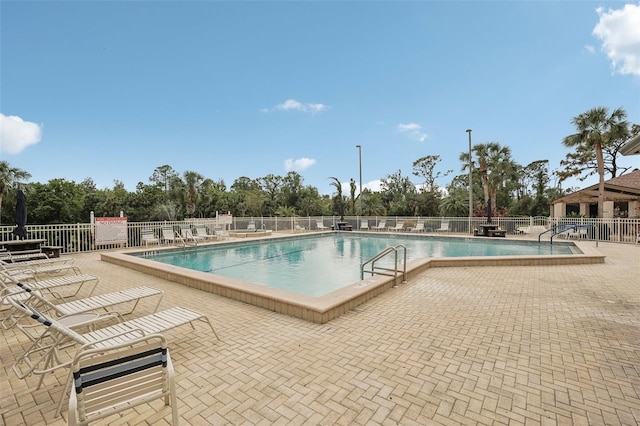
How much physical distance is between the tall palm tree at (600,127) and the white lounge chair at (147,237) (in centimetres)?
2286

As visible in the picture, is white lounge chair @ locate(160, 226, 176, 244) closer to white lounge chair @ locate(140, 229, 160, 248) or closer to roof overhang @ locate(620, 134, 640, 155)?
white lounge chair @ locate(140, 229, 160, 248)

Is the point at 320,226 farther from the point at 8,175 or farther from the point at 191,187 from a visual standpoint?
the point at 8,175

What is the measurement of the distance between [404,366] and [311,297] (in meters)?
1.97

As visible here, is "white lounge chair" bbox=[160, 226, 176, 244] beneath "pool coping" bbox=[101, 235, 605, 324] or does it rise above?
above

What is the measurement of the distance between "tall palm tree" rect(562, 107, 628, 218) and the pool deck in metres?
16.9

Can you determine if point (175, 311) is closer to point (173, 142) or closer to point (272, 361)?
point (272, 361)

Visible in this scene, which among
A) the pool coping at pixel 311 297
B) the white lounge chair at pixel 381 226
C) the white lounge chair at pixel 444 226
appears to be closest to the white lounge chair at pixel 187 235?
the pool coping at pixel 311 297

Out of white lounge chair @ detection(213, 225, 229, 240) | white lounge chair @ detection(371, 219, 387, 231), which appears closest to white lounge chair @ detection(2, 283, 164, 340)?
white lounge chair @ detection(213, 225, 229, 240)

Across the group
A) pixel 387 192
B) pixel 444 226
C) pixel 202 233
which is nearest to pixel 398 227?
pixel 444 226

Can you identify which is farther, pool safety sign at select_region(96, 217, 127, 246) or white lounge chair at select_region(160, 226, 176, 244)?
white lounge chair at select_region(160, 226, 176, 244)

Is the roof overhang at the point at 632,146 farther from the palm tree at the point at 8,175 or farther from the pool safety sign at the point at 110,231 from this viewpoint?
the palm tree at the point at 8,175

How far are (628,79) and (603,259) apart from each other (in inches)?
511

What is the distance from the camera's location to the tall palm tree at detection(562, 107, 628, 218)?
A: 17016mm

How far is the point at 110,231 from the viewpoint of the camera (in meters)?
11.5
